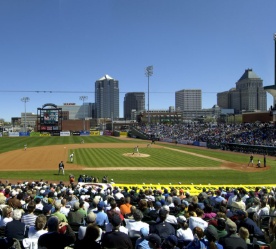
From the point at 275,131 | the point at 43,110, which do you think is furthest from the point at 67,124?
the point at 275,131

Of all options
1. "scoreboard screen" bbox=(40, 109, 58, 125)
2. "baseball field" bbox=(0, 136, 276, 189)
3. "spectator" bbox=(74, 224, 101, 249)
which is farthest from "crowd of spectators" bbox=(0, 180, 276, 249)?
"scoreboard screen" bbox=(40, 109, 58, 125)

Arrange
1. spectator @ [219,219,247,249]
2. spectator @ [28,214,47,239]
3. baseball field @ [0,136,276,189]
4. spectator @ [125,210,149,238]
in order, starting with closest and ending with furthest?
spectator @ [219,219,247,249] → spectator @ [28,214,47,239] → spectator @ [125,210,149,238] → baseball field @ [0,136,276,189]

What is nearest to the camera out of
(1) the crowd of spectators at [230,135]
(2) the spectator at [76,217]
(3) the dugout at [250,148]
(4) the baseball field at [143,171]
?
(2) the spectator at [76,217]

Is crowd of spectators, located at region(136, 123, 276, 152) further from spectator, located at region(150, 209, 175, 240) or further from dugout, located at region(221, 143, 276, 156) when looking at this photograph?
spectator, located at region(150, 209, 175, 240)

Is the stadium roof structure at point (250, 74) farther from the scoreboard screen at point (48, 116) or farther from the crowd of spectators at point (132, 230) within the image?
the crowd of spectators at point (132, 230)

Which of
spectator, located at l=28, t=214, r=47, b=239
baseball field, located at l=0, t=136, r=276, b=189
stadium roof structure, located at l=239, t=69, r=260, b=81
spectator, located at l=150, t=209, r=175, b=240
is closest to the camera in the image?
spectator, located at l=28, t=214, r=47, b=239

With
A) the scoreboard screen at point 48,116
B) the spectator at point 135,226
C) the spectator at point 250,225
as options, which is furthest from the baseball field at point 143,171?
the scoreboard screen at point 48,116

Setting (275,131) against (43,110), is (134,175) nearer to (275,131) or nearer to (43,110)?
(275,131)

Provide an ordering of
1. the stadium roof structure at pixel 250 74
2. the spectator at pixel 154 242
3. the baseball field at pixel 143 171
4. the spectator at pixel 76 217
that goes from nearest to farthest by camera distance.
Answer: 1. the spectator at pixel 154 242
2. the spectator at pixel 76 217
3. the baseball field at pixel 143 171
4. the stadium roof structure at pixel 250 74

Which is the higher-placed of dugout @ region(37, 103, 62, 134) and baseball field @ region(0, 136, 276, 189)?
dugout @ region(37, 103, 62, 134)

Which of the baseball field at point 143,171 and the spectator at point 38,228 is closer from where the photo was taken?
the spectator at point 38,228

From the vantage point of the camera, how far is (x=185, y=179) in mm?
27969

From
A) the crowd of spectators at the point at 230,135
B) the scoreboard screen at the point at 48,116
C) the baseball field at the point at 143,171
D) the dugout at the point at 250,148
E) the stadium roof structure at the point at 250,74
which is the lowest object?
the baseball field at the point at 143,171

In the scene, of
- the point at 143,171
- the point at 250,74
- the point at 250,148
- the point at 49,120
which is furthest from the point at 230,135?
the point at 250,74
